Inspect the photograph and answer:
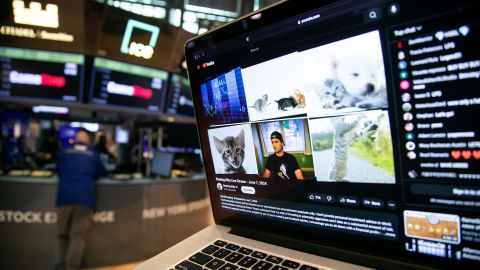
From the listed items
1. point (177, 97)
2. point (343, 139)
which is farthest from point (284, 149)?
point (177, 97)

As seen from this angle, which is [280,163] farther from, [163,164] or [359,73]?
[163,164]

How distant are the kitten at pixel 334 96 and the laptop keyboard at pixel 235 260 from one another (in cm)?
35

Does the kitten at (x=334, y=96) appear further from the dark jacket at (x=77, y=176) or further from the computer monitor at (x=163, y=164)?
the computer monitor at (x=163, y=164)

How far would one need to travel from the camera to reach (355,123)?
23.0 inches

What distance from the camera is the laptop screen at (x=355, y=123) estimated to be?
1.57 feet

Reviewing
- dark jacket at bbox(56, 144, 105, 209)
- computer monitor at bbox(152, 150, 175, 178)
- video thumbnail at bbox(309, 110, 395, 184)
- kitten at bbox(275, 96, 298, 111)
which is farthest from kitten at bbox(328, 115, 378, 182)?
computer monitor at bbox(152, 150, 175, 178)

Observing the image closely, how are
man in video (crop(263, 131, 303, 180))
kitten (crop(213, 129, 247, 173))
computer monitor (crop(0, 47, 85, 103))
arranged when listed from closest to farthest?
man in video (crop(263, 131, 303, 180)) → kitten (crop(213, 129, 247, 173)) → computer monitor (crop(0, 47, 85, 103))

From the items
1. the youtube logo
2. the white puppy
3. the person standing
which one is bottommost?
the person standing

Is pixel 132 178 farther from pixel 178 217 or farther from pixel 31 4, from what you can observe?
pixel 31 4

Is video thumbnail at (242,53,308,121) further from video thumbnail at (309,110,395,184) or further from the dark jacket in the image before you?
the dark jacket

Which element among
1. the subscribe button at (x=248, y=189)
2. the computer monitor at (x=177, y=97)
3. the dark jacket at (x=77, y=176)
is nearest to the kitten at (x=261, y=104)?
the subscribe button at (x=248, y=189)

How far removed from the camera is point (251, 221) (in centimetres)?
79

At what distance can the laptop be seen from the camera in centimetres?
48

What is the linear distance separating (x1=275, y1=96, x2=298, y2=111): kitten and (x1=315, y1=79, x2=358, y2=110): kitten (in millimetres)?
64
